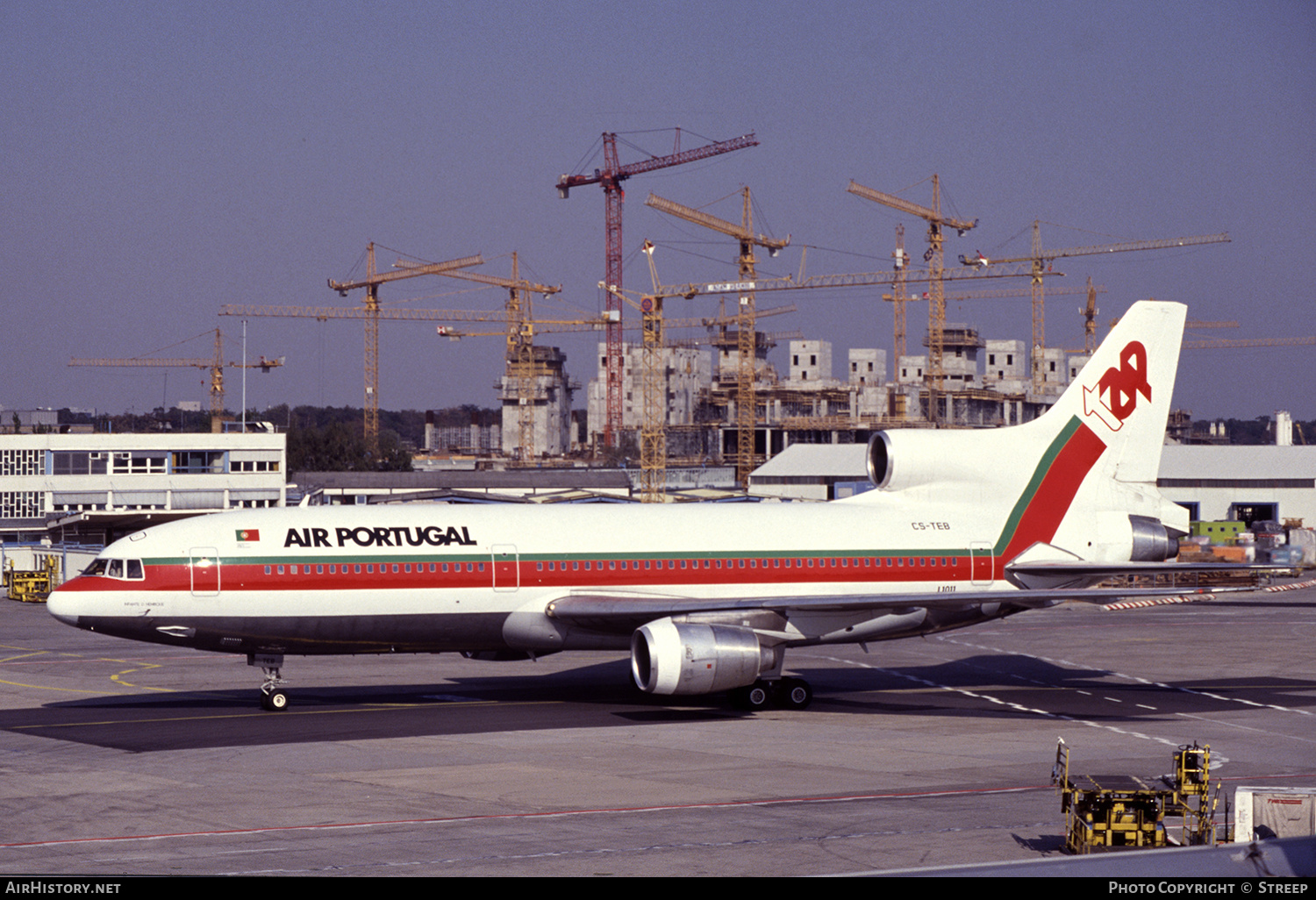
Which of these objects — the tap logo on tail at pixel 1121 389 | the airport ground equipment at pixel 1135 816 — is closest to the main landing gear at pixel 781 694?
the tap logo on tail at pixel 1121 389

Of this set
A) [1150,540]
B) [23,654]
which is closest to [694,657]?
[1150,540]

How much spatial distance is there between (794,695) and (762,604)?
3218 mm

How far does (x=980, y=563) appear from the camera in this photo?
126ft

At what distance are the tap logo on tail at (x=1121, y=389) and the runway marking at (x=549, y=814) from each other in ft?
56.7

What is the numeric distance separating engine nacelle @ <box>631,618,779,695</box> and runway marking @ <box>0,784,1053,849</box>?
826 cm

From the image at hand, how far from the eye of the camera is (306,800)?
24328 mm

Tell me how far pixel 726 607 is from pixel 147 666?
2264cm

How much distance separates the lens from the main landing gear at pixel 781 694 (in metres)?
36.0

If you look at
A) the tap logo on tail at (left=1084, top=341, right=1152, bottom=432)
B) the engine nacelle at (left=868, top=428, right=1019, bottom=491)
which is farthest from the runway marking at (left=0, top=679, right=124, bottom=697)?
the tap logo on tail at (left=1084, top=341, right=1152, bottom=432)

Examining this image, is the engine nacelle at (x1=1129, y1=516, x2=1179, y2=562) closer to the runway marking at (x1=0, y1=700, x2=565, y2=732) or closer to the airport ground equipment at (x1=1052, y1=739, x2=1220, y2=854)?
the runway marking at (x1=0, y1=700, x2=565, y2=732)

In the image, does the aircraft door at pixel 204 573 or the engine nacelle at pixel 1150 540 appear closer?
the aircraft door at pixel 204 573

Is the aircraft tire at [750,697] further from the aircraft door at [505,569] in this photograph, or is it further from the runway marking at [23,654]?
the runway marking at [23,654]

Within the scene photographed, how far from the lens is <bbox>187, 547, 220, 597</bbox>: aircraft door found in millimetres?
33906

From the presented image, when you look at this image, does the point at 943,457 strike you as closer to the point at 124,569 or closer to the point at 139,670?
the point at 124,569
